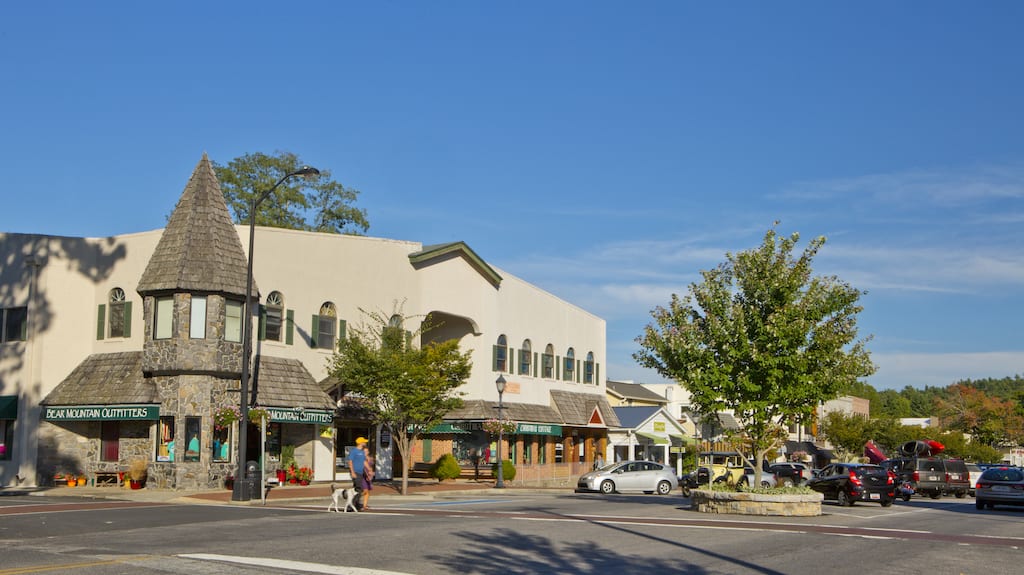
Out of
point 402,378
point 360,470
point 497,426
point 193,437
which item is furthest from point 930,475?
point 193,437

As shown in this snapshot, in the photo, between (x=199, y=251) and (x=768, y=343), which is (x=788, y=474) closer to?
(x=768, y=343)

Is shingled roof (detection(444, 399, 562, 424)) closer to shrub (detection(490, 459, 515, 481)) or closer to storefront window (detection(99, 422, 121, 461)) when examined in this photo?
shrub (detection(490, 459, 515, 481))

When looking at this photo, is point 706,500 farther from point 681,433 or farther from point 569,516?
point 681,433

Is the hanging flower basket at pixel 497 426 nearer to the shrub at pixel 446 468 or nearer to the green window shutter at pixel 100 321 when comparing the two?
the shrub at pixel 446 468

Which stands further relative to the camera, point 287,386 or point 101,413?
point 287,386

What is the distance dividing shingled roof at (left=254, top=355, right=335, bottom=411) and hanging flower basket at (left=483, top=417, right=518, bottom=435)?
23.6 feet

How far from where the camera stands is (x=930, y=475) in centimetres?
3881

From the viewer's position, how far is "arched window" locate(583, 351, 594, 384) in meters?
54.5

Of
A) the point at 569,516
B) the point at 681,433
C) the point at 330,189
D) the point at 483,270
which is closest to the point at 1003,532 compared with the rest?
the point at 569,516

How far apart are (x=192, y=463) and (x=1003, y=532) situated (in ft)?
74.6

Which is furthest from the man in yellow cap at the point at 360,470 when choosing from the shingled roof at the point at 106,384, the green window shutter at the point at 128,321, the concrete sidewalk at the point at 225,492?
the green window shutter at the point at 128,321

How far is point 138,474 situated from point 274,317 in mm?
7016

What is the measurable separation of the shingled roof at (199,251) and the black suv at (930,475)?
25.0 m

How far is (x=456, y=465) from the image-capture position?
41.9m
